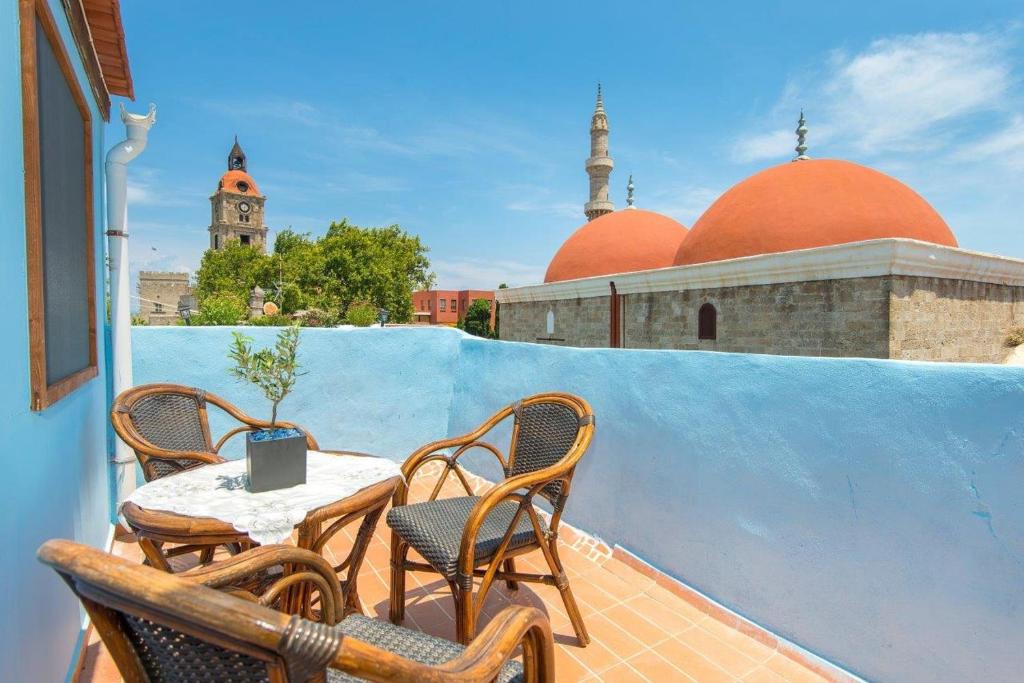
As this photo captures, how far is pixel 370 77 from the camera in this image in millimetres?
8516

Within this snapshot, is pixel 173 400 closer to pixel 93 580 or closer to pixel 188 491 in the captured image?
pixel 188 491

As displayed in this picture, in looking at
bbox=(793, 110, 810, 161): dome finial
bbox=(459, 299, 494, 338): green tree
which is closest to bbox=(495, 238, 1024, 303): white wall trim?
bbox=(793, 110, 810, 161): dome finial

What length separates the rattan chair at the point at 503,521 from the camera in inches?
72.5

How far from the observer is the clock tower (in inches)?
2120

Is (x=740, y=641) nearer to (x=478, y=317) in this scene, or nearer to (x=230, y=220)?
(x=478, y=317)

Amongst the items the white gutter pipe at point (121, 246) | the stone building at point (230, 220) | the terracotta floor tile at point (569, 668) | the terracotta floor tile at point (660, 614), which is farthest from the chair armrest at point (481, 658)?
the stone building at point (230, 220)

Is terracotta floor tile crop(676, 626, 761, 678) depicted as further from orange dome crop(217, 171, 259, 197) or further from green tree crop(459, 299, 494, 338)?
→ orange dome crop(217, 171, 259, 197)

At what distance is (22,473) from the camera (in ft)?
4.39

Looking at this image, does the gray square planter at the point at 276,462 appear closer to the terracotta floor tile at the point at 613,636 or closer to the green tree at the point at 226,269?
the terracotta floor tile at the point at 613,636

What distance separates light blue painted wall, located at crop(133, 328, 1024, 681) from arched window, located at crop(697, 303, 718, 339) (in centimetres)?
677

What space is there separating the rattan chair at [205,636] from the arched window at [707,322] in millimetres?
9239

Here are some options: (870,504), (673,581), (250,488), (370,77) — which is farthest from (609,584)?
(370,77)

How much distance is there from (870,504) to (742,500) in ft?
1.73

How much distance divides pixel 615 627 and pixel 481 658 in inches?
62.0
